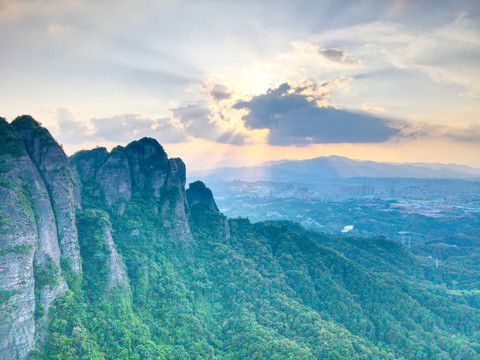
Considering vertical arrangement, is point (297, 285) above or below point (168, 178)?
below

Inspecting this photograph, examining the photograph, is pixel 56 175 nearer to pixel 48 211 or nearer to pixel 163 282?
pixel 48 211

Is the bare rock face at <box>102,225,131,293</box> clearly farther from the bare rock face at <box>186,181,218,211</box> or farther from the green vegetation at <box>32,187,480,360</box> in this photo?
the bare rock face at <box>186,181,218,211</box>

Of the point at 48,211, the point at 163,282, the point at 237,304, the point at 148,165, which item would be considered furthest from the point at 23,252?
the point at 148,165

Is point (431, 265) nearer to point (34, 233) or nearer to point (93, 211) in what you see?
point (93, 211)

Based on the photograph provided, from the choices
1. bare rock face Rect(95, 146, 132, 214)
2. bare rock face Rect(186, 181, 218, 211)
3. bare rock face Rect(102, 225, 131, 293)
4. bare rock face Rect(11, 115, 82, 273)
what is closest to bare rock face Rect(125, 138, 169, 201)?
bare rock face Rect(95, 146, 132, 214)

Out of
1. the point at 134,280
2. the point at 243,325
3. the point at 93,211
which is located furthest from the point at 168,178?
the point at 243,325

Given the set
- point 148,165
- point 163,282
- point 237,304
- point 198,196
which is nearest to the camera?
point 163,282

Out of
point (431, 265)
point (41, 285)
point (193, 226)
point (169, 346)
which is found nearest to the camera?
point (41, 285)

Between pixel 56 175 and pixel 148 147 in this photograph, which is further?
pixel 148 147

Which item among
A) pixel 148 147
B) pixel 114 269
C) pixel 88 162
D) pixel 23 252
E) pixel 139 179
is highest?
pixel 148 147
